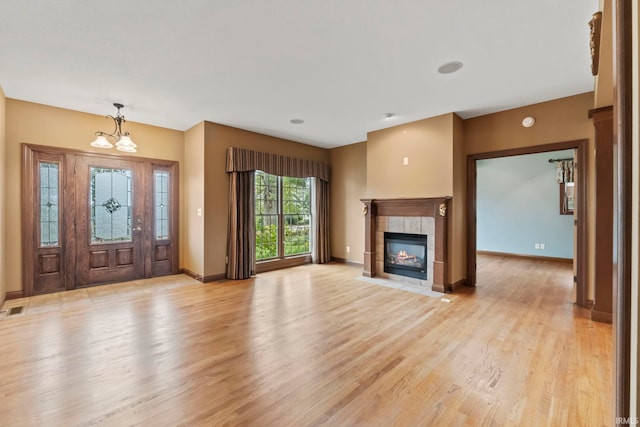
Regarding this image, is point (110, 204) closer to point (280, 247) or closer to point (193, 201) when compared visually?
point (193, 201)

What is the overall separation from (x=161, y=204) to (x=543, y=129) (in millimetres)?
6159

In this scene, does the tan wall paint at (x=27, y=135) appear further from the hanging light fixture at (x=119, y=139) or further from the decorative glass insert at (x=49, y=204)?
the decorative glass insert at (x=49, y=204)

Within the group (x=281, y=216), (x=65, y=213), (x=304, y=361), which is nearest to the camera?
(x=304, y=361)

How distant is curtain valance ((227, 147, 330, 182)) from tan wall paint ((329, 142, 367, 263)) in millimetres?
346

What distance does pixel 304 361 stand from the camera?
2.33 meters

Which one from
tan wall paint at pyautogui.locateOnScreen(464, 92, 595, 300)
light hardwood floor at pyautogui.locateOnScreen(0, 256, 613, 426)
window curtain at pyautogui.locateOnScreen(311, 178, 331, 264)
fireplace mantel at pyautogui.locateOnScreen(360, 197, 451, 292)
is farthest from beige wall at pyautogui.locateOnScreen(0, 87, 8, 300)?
tan wall paint at pyautogui.locateOnScreen(464, 92, 595, 300)

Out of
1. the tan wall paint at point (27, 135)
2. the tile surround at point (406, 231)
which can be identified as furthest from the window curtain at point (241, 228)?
the tile surround at point (406, 231)

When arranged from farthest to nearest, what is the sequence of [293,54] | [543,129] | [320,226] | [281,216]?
[320,226]
[281,216]
[543,129]
[293,54]

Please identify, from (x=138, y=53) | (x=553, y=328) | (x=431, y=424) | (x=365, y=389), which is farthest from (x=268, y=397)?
(x=138, y=53)

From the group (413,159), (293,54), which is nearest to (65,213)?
(293,54)

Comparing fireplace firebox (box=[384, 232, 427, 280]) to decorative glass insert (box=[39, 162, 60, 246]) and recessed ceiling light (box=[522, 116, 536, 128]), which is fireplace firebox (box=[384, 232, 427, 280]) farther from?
decorative glass insert (box=[39, 162, 60, 246])

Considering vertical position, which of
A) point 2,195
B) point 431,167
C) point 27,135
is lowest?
point 2,195

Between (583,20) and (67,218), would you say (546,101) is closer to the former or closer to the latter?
(583,20)

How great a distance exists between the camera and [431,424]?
1.66 m
